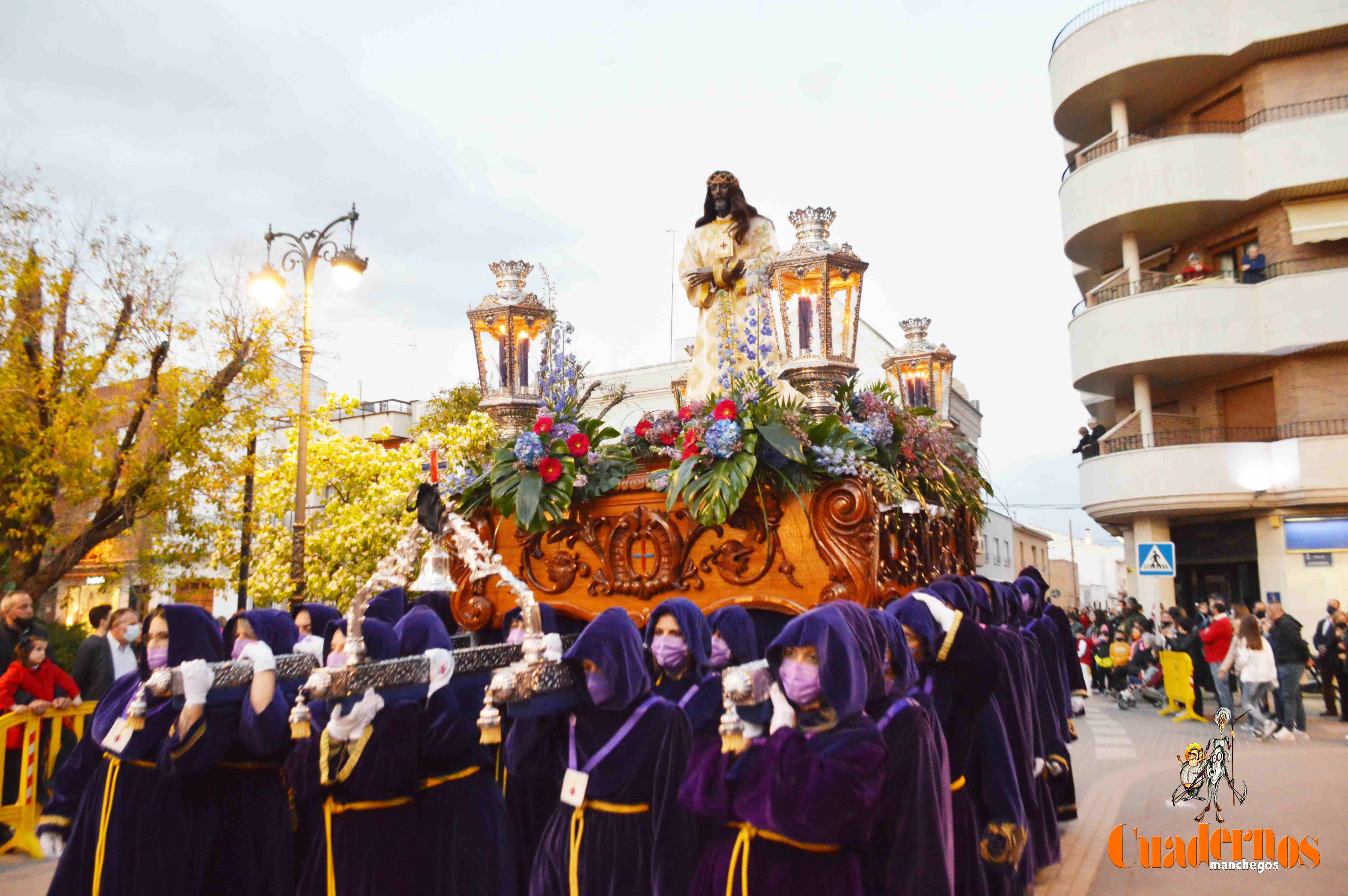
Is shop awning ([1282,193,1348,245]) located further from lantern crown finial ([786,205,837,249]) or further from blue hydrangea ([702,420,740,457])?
blue hydrangea ([702,420,740,457])

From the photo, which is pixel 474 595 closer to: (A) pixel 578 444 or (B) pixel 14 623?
(A) pixel 578 444

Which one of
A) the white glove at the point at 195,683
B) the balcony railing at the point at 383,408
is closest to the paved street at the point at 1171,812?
the white glove at the point at 195,683

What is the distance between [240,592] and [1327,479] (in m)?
20.6

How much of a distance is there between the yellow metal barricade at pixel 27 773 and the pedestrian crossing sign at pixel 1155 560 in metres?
13.1

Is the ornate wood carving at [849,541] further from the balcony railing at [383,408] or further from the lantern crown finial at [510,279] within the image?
the balcony railing at [383,408]

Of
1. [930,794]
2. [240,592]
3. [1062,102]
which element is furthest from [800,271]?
[1062,102]

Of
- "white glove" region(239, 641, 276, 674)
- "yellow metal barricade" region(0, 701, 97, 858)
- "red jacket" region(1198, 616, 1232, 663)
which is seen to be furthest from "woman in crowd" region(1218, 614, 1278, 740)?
"yellow metal barricade" region(0, 701, 97, 858)

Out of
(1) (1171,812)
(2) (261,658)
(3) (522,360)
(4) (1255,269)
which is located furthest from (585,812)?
(4) (1255,269)

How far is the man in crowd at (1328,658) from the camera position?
14812 millimetres

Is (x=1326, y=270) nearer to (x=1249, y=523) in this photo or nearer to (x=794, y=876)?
(x=1249, y=523)

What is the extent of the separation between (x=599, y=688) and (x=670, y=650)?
527mm

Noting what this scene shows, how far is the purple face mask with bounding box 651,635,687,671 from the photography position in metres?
4.55

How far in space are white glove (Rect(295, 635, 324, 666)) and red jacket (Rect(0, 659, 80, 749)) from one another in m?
3.35

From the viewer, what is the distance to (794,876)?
341 cm
